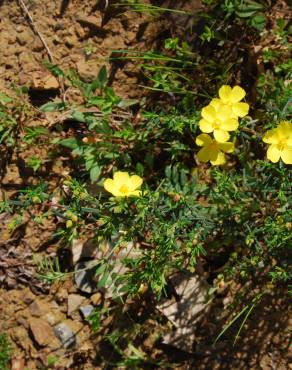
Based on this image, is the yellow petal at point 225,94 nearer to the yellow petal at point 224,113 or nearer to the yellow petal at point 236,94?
the yellow petal at point 236,94

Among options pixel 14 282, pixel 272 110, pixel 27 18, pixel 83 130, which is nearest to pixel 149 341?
pixel 14 282

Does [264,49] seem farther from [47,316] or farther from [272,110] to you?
[47,316]

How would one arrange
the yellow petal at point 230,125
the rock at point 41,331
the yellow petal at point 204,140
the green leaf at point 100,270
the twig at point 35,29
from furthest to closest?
the rock at point 41,331 < the twig at point 35,29 < the green leaf at point 100,270 < the yellow petal at point 204,140 < the yellow petal at point 230,125

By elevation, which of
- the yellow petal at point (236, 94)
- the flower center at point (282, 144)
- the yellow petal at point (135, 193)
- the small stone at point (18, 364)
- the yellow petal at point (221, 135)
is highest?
the yellow petal at point (236, 94)

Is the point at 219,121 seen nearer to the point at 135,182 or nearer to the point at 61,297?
the point at 135,182

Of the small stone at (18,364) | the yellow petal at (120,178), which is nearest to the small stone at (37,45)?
the yellow petal at (120,178)

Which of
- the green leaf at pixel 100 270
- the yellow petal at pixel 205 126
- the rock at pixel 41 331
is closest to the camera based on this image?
the yellow petal at pixel 205 126

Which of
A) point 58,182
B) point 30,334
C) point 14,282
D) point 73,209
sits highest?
point 73,209

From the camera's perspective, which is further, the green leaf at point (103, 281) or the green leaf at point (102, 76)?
the green leaf at point (102, 76)
